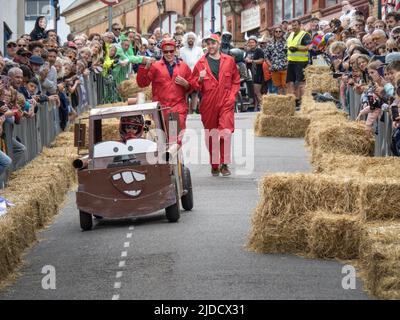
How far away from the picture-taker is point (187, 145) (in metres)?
24.1

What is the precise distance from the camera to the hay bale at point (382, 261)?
9867mm

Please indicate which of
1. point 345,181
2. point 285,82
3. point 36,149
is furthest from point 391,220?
point 285,82

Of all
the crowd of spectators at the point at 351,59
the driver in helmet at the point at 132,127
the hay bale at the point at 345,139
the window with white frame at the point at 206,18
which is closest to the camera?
the driver in helmet at the point at 132,127

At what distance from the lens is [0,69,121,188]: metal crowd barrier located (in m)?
17.1

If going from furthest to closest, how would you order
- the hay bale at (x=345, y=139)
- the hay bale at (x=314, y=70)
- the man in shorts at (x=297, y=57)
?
the man in shorts at (x=297, y=57), the hay bale at (x=314, y=70), the hay bale at (x=345, y=139)

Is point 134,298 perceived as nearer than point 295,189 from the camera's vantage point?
Yes

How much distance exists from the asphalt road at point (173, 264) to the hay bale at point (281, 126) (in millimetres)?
9644

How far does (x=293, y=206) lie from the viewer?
41.7 feet

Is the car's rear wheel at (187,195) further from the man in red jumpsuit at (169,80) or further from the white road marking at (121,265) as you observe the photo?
the man in red jumpsuit at (169,80)

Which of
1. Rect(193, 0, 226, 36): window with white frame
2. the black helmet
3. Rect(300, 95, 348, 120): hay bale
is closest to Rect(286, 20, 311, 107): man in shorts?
Rect(300, 95, 348, 120): hay bale

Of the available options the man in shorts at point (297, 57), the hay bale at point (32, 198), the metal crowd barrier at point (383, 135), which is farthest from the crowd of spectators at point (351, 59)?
the hay bale at point (32, 198)

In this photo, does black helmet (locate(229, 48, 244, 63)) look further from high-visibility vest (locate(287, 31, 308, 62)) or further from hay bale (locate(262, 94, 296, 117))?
hay bale (locate(262, 94, 296, 117))
